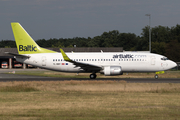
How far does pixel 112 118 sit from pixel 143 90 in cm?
1079

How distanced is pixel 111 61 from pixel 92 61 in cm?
262

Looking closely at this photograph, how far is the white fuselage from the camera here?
3478cm

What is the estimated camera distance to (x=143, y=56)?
3525cm

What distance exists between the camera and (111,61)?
35.0m

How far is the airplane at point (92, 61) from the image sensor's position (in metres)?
34.7

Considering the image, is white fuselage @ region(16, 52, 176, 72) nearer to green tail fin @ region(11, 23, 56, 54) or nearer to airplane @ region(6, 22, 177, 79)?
airplane @ region(6, 22, 177, 79)

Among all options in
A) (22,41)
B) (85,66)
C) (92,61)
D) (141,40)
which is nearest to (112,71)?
(85,66)

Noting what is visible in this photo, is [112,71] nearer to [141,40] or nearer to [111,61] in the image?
[111,61]

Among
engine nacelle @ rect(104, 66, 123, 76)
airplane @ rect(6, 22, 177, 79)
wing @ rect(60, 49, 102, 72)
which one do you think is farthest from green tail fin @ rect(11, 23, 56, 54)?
engine nacelle @ rect(104, 66, 123, 76)

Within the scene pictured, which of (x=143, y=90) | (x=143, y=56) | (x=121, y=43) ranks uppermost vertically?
(x=121, y=43)

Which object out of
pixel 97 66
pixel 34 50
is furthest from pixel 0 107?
pixel 34 50

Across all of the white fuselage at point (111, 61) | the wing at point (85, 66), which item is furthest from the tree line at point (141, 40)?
the wing at point (85, 66)

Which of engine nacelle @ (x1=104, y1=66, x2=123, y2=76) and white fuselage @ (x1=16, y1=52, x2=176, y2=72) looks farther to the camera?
white fuselage @ (x1=16, y1=52, x2=176, y2=72)

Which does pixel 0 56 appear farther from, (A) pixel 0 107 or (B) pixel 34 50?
(A) pixel 0 107
